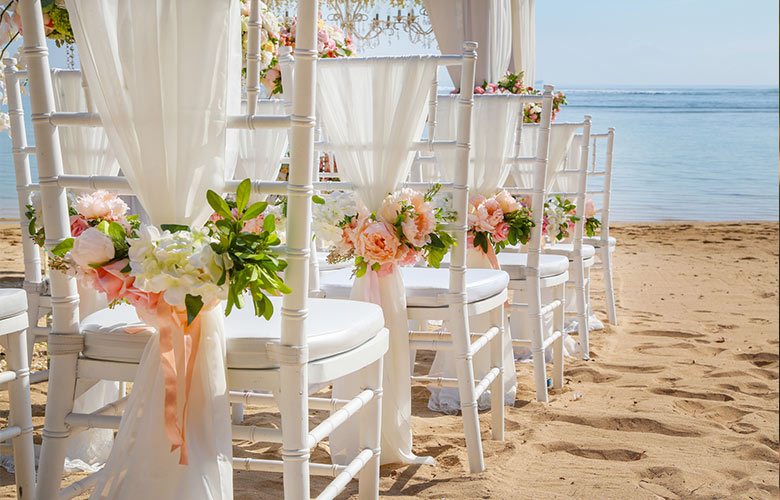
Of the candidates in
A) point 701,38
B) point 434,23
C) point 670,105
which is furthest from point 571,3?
point 434,23

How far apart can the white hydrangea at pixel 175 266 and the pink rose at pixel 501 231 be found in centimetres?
167

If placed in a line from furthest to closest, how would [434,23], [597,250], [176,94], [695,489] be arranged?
[434,23] → [597,250] → [695,489] → [176,94]

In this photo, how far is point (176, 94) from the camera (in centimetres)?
129

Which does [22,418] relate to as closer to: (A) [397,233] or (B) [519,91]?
(A) [397,233]

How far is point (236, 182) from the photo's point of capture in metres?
1.36

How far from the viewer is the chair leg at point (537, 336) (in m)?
3.00

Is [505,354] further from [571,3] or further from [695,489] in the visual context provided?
[571,3]

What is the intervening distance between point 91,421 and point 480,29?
417cm

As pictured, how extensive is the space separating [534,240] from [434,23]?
2.77 m

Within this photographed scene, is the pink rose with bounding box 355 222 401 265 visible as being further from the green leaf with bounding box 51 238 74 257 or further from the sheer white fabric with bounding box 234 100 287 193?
the green leaf with bounding box 51 238 74 257

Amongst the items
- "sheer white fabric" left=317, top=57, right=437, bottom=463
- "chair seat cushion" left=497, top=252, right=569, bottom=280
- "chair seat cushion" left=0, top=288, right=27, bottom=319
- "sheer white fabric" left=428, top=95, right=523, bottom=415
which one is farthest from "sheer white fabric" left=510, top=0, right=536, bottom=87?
"chair seat cushion" left=0, top=288, right=27, bottom=319

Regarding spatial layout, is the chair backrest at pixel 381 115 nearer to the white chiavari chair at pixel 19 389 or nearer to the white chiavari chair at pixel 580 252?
the white chiavari chair at pixel 19 389

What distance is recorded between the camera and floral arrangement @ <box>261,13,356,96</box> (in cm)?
288

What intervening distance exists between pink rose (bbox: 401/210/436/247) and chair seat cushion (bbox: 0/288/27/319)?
933mm
